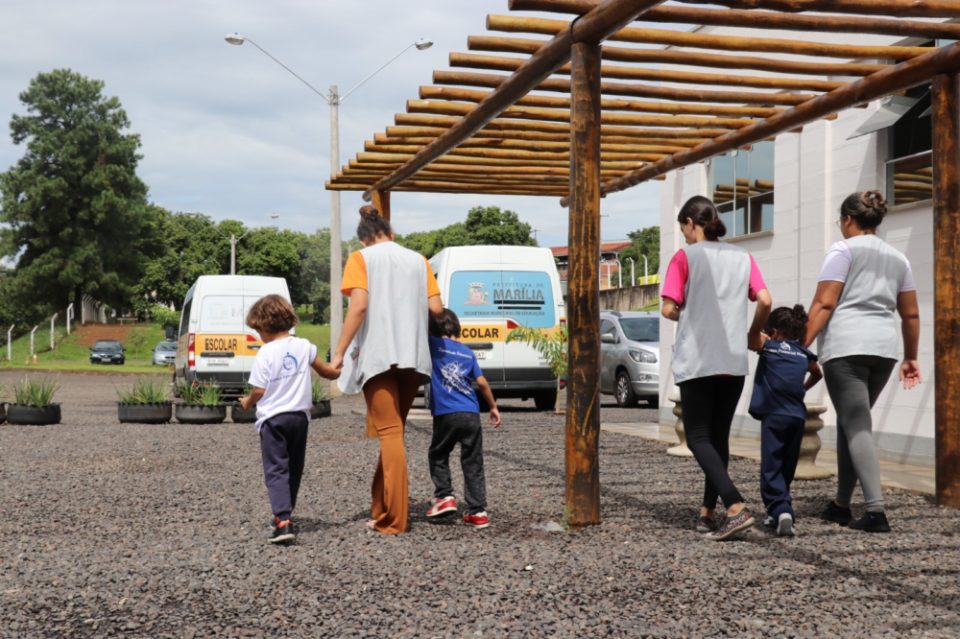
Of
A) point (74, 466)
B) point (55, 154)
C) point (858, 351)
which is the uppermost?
point (55, 154)

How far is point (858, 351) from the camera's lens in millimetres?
5805

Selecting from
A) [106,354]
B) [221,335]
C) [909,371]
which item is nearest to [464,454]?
[909,371]

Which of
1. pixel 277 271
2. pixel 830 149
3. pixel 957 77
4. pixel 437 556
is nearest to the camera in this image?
pixel 437 556

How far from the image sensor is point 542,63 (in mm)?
6688

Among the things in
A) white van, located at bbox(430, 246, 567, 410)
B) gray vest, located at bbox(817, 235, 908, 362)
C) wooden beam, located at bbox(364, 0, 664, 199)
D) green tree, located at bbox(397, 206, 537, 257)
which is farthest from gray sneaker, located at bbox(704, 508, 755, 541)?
green tree, located at bbox(397, 206, 537, 257)

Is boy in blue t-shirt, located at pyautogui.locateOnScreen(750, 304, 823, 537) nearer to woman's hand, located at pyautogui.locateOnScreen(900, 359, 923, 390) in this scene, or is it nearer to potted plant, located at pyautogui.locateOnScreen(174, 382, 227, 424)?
woman's hand, located at pyautogui.locateOnScreen(900, 359, 923, 390)

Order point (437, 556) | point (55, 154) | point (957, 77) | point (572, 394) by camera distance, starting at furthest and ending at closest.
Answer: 1. point (55, 154)
2. point (957, 77)
3. point (572, 394)
4. point (437, 556)

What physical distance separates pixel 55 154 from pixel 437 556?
6729cm

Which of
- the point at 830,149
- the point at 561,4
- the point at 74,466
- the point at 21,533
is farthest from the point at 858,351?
the point at 74,466

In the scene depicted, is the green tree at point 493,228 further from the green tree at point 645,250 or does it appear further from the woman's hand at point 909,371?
the woman's hand at point 909,371

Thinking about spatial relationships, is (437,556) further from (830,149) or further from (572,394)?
(830,149)

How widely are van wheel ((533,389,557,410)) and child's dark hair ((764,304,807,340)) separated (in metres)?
11.0

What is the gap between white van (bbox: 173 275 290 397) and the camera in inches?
741

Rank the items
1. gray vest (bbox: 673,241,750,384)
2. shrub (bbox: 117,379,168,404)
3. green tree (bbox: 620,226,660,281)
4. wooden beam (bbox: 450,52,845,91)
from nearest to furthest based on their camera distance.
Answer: gray vest (bbox: 673,241,750,384) < wooden beam (bbox: 450,52,845,91) < shrub (bbox: 117,379,168,404) < green tree (bbox: 620,226,660,281)
